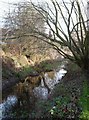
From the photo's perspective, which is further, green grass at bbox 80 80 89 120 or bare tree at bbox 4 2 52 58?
bare tree at bbox 4 2 52 58

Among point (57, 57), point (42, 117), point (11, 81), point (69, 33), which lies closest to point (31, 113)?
point (42, 117)

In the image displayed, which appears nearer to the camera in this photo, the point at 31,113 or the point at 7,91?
the point at 31,113

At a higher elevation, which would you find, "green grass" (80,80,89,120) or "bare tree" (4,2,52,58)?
"bare tree" (4,2,52,58)

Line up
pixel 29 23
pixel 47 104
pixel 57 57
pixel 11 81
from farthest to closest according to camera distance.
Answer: pixel 57 57 → pixel 11 81 → pixel 29 23 → pixel 47 104

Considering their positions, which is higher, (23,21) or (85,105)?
(23,21)

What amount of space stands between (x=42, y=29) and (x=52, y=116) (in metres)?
8.19

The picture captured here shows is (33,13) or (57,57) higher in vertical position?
(33,13)

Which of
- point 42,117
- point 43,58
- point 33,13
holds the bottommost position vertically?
point 42,117

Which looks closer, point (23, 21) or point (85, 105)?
point (85, 105)

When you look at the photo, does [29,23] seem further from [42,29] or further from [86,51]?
[86,51]

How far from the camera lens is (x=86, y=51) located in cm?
1538

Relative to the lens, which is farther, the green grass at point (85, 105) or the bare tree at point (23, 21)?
the bare tree at point (23, 21)

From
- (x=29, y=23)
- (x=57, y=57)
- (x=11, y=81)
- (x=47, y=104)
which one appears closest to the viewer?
(x=47, y=104)

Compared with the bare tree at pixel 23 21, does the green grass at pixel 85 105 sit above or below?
below
